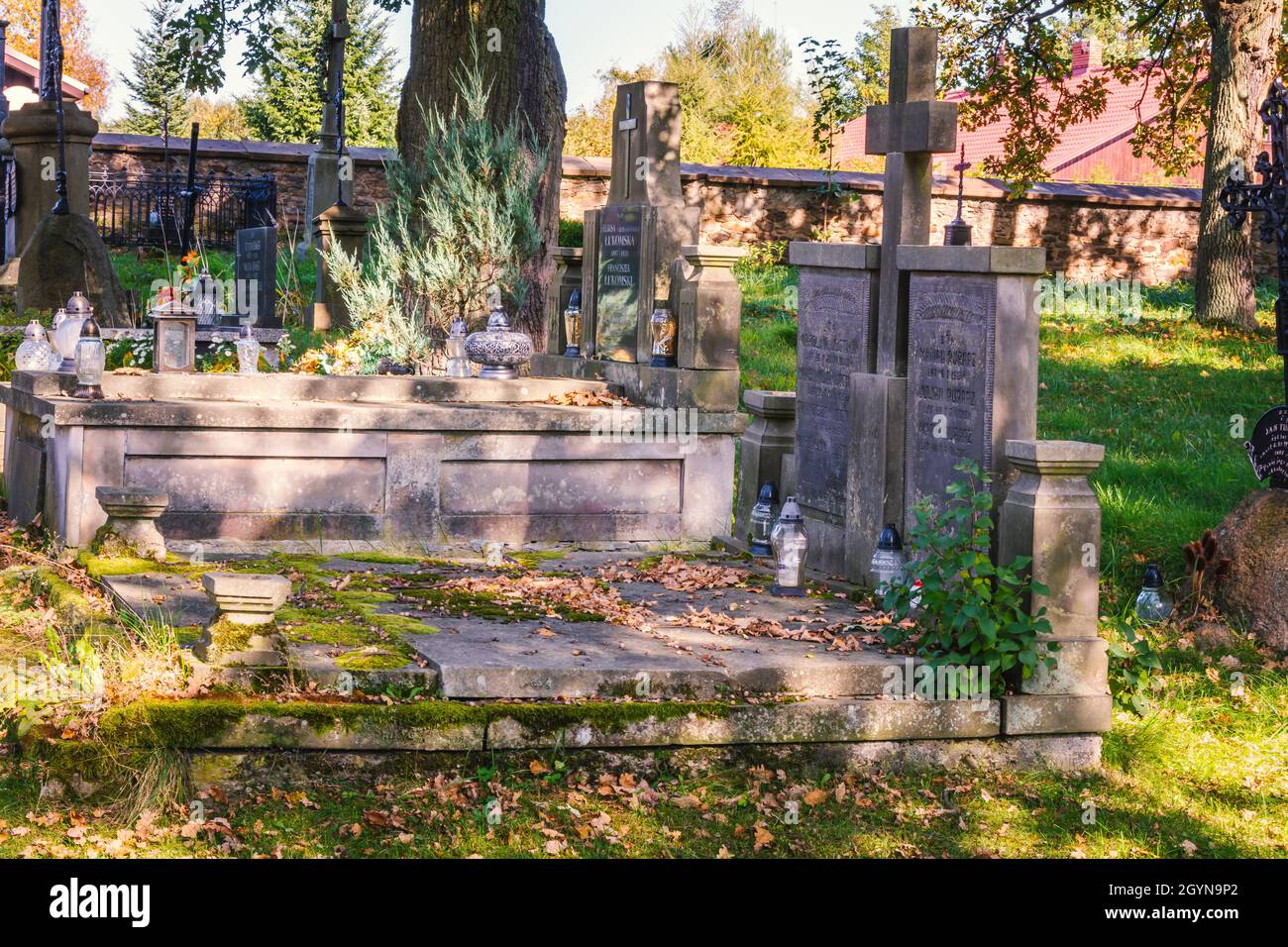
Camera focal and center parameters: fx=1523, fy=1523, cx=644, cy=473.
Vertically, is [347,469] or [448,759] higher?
[347,469]

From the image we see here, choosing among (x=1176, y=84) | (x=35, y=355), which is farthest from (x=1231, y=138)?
(x=35, y=355)

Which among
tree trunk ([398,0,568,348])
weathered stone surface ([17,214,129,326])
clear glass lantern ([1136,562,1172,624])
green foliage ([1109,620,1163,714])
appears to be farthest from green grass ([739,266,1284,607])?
weathered stone surface ([17,214,129,326])

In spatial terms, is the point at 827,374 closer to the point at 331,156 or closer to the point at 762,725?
the point at 762,725

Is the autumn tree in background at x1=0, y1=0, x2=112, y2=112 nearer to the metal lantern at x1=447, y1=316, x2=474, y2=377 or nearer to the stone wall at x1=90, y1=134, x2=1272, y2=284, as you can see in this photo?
the stone wall at x1=90, y1=134, x2=1272, y2=284

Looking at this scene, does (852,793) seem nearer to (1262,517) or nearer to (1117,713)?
(1117,713)

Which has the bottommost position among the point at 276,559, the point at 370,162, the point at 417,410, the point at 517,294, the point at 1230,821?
the point at 1230,821

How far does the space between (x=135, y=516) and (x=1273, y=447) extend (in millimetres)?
6134

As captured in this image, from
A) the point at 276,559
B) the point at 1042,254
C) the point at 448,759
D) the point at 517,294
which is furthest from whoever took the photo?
the point at 517,294

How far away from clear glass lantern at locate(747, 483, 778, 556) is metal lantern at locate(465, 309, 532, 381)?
223cm

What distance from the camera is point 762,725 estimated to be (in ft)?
19.9

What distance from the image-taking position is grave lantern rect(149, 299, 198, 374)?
9.45 meters

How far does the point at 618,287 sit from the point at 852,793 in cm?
555
